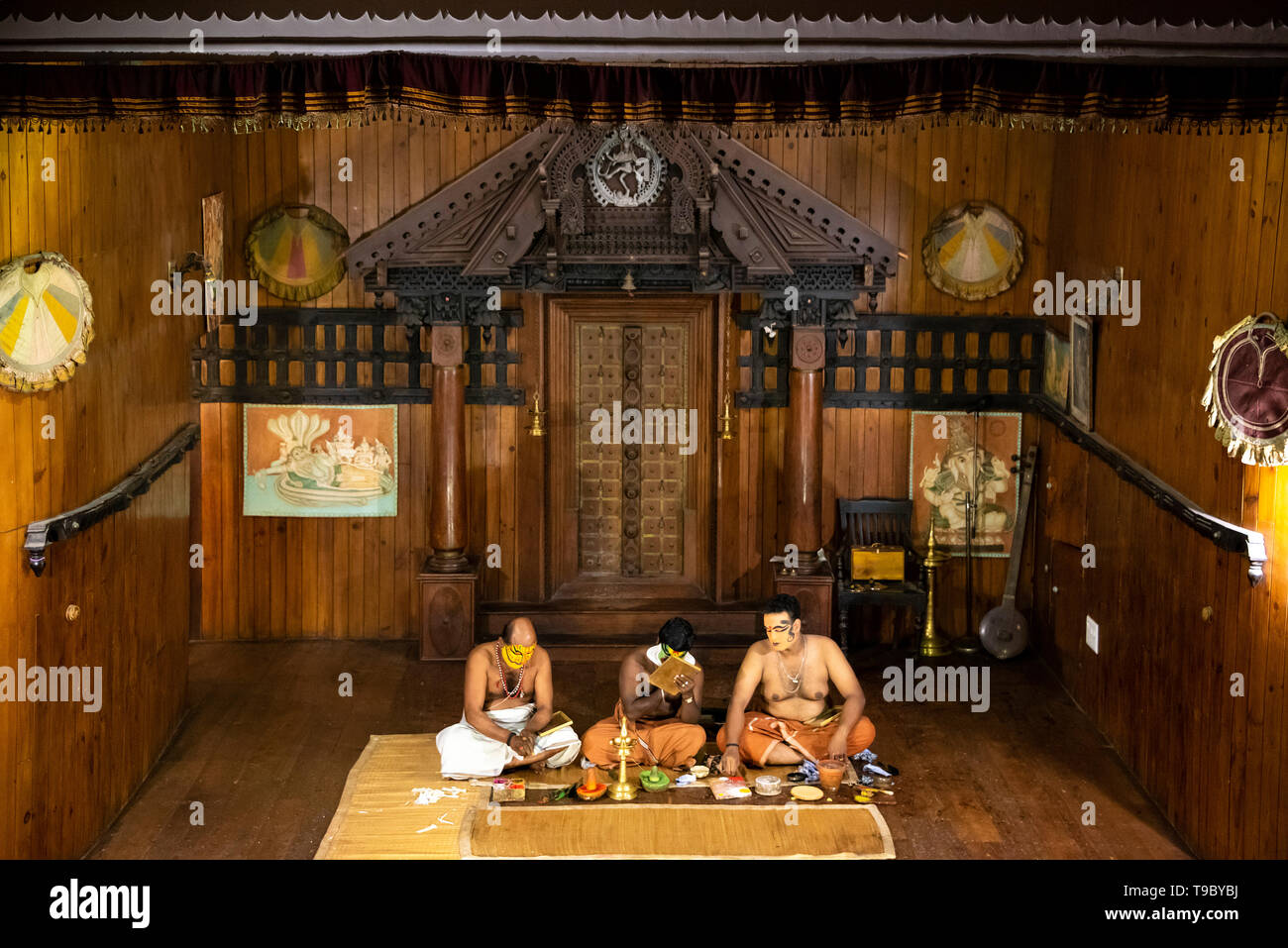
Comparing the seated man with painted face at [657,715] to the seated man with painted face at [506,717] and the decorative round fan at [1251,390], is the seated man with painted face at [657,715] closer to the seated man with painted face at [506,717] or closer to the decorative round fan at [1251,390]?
the seated man with painted face at [506,717]

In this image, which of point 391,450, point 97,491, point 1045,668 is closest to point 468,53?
point 97,491

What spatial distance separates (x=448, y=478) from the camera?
455 inches

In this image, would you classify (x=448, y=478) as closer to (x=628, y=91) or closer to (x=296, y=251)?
(x=296, y=251)

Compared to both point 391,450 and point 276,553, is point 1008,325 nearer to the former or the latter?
point 391,450

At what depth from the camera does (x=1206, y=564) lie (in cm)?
816

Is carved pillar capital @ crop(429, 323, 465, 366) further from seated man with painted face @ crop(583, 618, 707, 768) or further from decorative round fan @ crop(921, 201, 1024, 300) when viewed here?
decorative round fan @ crop(921, 201, 1024, 300)

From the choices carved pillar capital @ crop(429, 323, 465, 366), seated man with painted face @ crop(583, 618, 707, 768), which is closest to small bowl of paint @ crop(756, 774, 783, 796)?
seated man with painted face @ crop(583, 618, 707, 768)

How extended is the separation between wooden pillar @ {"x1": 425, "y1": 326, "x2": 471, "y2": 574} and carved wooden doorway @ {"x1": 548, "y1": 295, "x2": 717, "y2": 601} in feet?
2.68

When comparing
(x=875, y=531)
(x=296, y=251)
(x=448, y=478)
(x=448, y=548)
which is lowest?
(x=448, y=548)

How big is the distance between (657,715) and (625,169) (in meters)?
3.87

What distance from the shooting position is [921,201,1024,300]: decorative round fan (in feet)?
38.6

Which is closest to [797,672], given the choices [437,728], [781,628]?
[781,628]

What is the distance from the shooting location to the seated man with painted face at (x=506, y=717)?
29.9ft

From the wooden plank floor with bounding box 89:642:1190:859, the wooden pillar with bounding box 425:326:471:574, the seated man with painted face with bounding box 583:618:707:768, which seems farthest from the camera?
the wooden pillar with bounding box 425:326:471:574
